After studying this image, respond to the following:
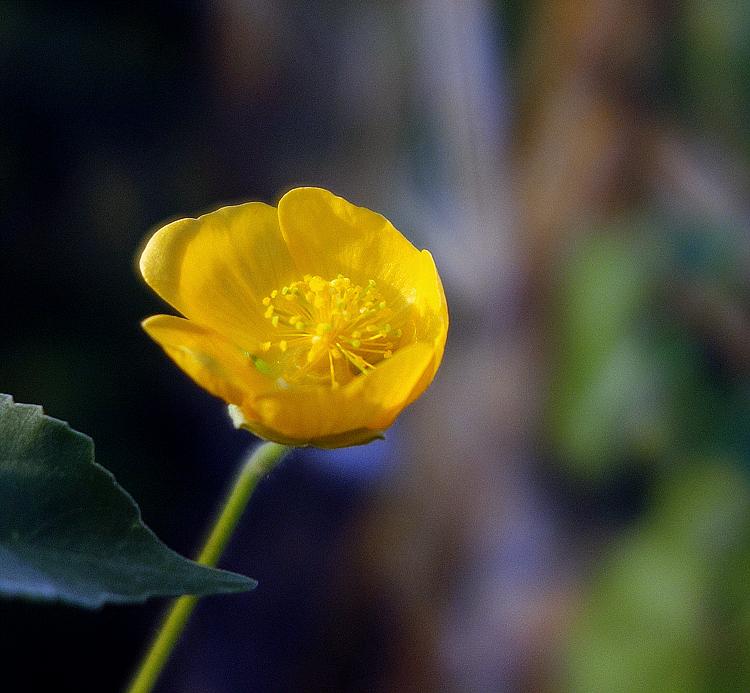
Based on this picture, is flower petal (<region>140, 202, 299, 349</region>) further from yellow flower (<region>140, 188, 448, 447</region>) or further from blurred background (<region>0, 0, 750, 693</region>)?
blurred background (<region>0, 0, 750, 693</region>)

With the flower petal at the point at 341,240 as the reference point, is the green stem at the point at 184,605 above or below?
below

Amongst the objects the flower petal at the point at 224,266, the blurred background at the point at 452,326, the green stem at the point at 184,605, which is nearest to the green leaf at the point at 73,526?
the green stem at the point at 184,605

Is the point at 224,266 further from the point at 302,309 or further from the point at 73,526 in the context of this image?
the point at 73,526

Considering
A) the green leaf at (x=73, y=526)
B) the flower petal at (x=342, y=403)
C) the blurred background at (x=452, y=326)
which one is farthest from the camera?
the blurred background at (x=452, y=326)

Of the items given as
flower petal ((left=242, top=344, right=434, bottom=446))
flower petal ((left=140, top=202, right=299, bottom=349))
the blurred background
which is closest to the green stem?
flower petal ((left=242, top=344, right=434, bottom=446))

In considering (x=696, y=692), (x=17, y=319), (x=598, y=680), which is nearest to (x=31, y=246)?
(x=17, y=319)

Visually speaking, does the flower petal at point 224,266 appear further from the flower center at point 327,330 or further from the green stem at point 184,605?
the green stem at point 184,605
